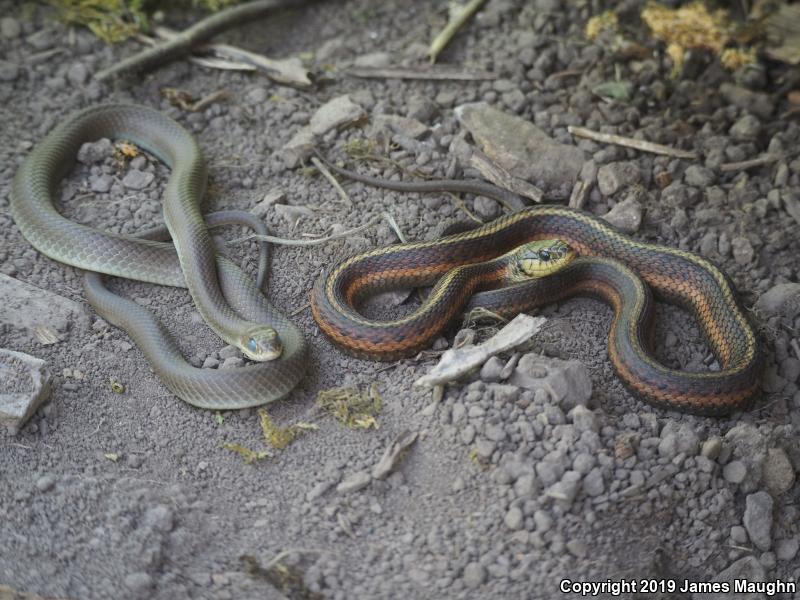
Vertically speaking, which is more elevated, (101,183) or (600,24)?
(600,24)

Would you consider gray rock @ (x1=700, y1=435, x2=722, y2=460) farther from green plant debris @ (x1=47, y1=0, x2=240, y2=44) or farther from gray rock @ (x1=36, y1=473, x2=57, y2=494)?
green plant debris @ (x1=47, y1=0, x2=240, y2=44)

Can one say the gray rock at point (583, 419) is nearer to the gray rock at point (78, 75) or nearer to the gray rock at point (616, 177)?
the gray rock at point (616, 177)

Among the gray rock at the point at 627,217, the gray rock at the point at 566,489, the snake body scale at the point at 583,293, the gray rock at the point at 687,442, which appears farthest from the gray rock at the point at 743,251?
the gray rock at the point at 566,489

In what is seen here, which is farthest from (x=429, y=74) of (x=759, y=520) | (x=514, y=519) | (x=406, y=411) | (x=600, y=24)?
(x=759, y=520)

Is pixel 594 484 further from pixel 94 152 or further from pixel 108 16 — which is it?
pixel 108 16

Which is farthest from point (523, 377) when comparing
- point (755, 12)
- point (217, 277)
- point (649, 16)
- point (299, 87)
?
point (755, 12)

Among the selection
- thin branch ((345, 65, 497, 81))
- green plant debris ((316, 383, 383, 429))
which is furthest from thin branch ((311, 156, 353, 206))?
green plant debris ((316, 383, 383, 429))
